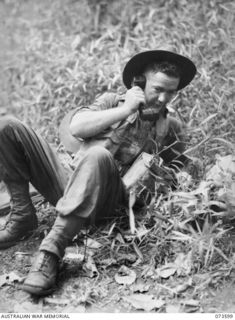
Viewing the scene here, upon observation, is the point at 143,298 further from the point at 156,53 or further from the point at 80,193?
the point at 156,53

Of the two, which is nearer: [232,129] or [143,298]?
[143,298]

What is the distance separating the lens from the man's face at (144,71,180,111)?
350 centimetres

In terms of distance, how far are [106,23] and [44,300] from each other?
3.85 m

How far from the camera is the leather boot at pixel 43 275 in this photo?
291 centimetres

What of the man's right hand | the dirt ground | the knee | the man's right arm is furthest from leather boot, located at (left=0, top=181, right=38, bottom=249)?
the man's right hand

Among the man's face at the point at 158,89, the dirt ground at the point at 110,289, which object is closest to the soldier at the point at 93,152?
the man's face at the point at 158,89

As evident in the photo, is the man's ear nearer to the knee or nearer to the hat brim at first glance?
the hat brim

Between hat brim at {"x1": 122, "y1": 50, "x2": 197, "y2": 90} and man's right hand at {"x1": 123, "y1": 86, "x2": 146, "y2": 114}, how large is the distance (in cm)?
25

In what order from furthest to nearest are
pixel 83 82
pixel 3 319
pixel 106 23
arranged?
pixel 106 23 → pixel 83 82 → pixel 3 319

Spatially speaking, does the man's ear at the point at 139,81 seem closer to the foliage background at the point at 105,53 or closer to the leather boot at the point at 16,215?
the foliage background at the point at 105,53

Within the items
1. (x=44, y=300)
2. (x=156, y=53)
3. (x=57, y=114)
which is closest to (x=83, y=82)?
(x=57, y=114)

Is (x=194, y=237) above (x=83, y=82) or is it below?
below

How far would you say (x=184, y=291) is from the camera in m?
2.98

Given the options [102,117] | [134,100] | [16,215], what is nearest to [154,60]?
[134,100]
